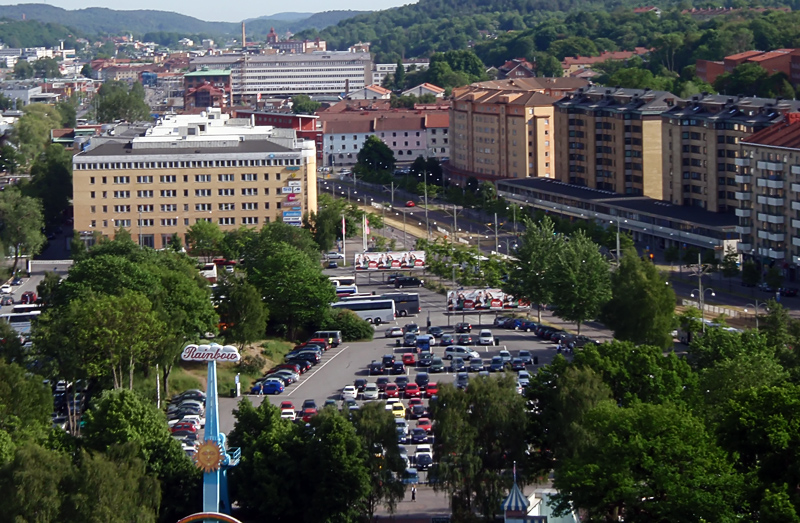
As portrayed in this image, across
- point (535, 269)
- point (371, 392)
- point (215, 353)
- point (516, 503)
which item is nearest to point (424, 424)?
point (371, 392)

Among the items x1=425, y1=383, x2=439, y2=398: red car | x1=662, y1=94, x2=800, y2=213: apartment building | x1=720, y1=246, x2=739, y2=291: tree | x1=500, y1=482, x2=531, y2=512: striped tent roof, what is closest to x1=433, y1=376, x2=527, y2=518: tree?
x1=500, y1=482, x2=531, y2=512: striped tent roof

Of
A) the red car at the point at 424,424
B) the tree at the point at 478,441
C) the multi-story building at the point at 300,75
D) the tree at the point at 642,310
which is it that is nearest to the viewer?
the tree at the point at 478,441

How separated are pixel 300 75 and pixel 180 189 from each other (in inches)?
2506

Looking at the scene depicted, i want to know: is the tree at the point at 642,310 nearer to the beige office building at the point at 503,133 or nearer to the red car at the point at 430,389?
the red car at the point at 430,389

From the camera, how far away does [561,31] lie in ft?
305

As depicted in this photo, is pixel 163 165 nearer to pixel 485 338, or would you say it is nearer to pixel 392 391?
pixel 485 338

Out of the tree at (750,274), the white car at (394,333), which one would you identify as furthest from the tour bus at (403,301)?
the tree at (750,274)

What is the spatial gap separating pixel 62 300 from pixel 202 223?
37.0ft

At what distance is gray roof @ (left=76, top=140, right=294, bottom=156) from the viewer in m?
37.8

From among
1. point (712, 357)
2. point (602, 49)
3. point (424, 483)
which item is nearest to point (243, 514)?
point (424, 483)

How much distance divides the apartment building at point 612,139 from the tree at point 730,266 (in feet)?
26.7

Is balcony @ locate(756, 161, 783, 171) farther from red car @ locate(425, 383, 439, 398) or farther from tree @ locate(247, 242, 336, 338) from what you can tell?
red car @ locate(425, 383, 439, 398)

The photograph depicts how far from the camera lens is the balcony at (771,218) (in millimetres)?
31750

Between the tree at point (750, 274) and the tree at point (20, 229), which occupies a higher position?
the tree at point (20, 229)
